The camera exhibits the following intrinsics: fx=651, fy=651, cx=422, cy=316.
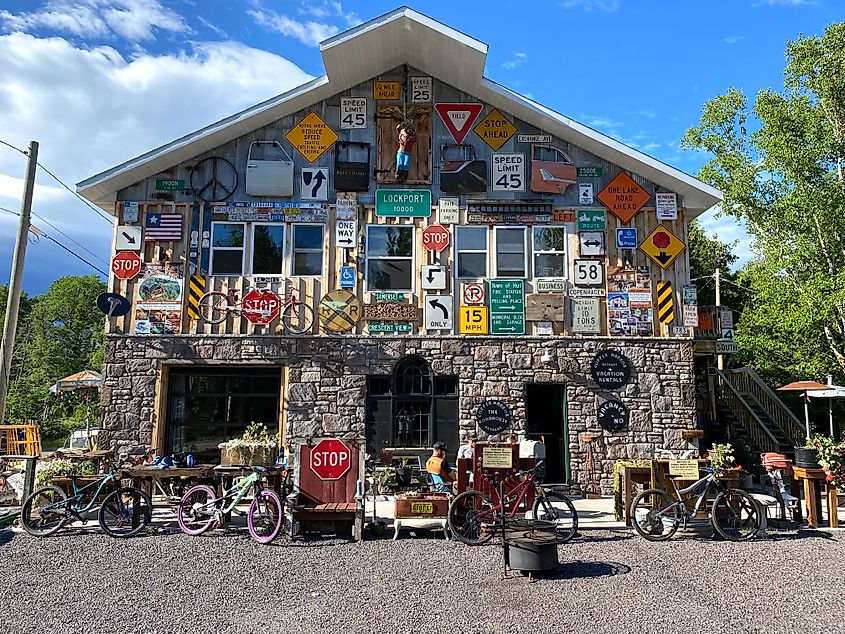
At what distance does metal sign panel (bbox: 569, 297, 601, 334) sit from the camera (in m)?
12.8

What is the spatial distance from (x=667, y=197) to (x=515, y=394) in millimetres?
5086

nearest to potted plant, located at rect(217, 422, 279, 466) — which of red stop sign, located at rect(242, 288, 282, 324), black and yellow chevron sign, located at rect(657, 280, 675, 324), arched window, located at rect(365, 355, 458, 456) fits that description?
arched window, located at rect(365, 355, 458, 456)

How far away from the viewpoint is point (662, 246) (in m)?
13.1

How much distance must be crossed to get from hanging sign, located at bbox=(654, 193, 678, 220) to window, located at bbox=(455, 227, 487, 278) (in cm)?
354

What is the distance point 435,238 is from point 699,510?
6.84 m

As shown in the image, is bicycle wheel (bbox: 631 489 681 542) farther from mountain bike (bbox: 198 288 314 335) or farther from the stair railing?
the stair railing

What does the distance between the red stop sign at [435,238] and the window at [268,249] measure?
2.88 metres

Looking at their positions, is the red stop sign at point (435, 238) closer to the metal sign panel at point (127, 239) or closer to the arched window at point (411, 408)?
the arched window at point (411, 408)

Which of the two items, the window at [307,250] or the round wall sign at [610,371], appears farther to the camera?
the window at [307,250]

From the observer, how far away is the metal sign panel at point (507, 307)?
12836 millimetres

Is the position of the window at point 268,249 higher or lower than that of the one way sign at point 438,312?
higher

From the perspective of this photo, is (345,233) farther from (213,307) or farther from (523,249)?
(523,249)

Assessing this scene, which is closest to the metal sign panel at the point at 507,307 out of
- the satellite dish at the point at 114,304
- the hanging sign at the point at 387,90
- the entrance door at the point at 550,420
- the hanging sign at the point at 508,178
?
the entrance door at the point at 550,420

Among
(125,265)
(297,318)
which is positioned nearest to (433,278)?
(297,318)
